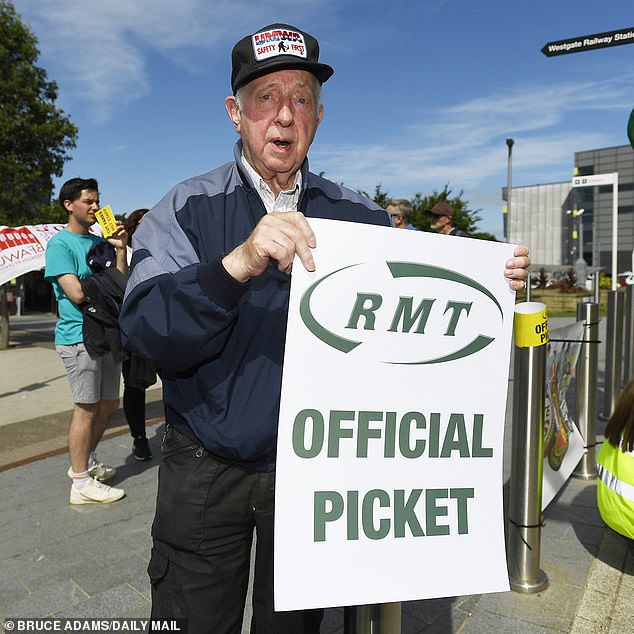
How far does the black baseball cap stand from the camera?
157cm

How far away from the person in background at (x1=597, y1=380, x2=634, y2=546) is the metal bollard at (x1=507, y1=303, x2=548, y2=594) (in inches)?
15.9

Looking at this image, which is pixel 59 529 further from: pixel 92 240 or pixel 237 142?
pixel 237 142

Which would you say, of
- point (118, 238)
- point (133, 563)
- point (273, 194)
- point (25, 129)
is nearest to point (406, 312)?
point (273, 194)

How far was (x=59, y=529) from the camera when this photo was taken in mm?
3561

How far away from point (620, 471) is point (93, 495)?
323 centimetres

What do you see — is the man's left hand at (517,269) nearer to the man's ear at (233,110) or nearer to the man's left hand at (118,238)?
the man's ear at (233,110)

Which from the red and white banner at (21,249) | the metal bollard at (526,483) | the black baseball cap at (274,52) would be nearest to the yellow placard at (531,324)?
the metal bollard at (526,483)

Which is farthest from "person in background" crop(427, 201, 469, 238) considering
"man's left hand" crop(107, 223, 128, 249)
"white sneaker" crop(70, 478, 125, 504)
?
"white sneaker" crop(70, 478, 125, 504)

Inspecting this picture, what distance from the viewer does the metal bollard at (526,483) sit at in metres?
2.79

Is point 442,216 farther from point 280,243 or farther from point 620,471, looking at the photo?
point 280,243

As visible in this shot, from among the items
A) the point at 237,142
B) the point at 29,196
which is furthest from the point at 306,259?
the point at 29,196

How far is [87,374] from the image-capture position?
3922mm

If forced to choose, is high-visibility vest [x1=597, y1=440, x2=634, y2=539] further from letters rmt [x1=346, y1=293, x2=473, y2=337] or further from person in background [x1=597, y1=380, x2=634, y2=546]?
letters rmt [x1=346, y1=293, x2=473, y2=337]

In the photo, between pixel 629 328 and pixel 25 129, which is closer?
pixel 629 328
